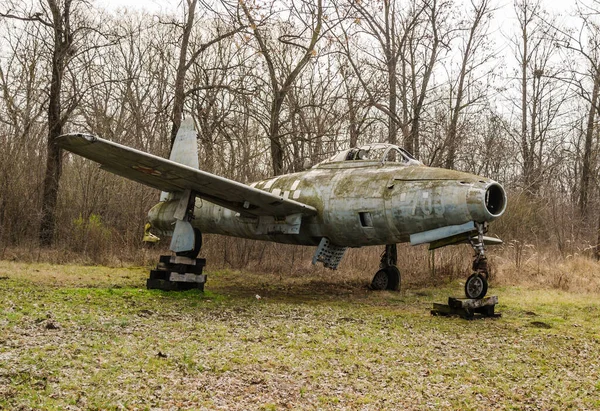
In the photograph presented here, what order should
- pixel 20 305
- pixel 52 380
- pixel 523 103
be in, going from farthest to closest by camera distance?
1. pixel 523 103
2. pixel 20 305
3. pixel 52 380

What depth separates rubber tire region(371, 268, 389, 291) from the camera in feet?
39.7

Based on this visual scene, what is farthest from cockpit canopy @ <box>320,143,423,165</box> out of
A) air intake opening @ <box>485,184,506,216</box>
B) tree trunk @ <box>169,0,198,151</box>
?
tree trunk @ <box>169,0,198,151</box>

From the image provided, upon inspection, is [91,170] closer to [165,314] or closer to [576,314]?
[165,314]

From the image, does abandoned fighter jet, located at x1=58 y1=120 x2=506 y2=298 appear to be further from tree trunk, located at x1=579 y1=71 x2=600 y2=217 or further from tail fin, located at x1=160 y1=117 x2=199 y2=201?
tree trunk, located at x1=579 y1=71 x2=600 y2=217

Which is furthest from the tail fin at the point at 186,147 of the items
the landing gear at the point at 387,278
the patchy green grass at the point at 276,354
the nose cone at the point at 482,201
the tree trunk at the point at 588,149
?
the tree trunk at the point at 588,149

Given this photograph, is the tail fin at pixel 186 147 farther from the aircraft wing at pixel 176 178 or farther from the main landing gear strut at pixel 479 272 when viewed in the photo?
the main landing gear strut at pixel 479 272

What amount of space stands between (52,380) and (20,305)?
3636mm

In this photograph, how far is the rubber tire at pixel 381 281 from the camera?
476 inches

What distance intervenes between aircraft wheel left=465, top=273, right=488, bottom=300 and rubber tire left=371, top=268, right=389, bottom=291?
3.25 m

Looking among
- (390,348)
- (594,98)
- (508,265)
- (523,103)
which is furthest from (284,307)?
(523,103)

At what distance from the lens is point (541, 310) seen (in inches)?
389

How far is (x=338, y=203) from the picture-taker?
33.8 ft

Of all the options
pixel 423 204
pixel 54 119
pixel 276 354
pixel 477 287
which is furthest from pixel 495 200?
pixel 54 119

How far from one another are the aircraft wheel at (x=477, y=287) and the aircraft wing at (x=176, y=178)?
3.21m
